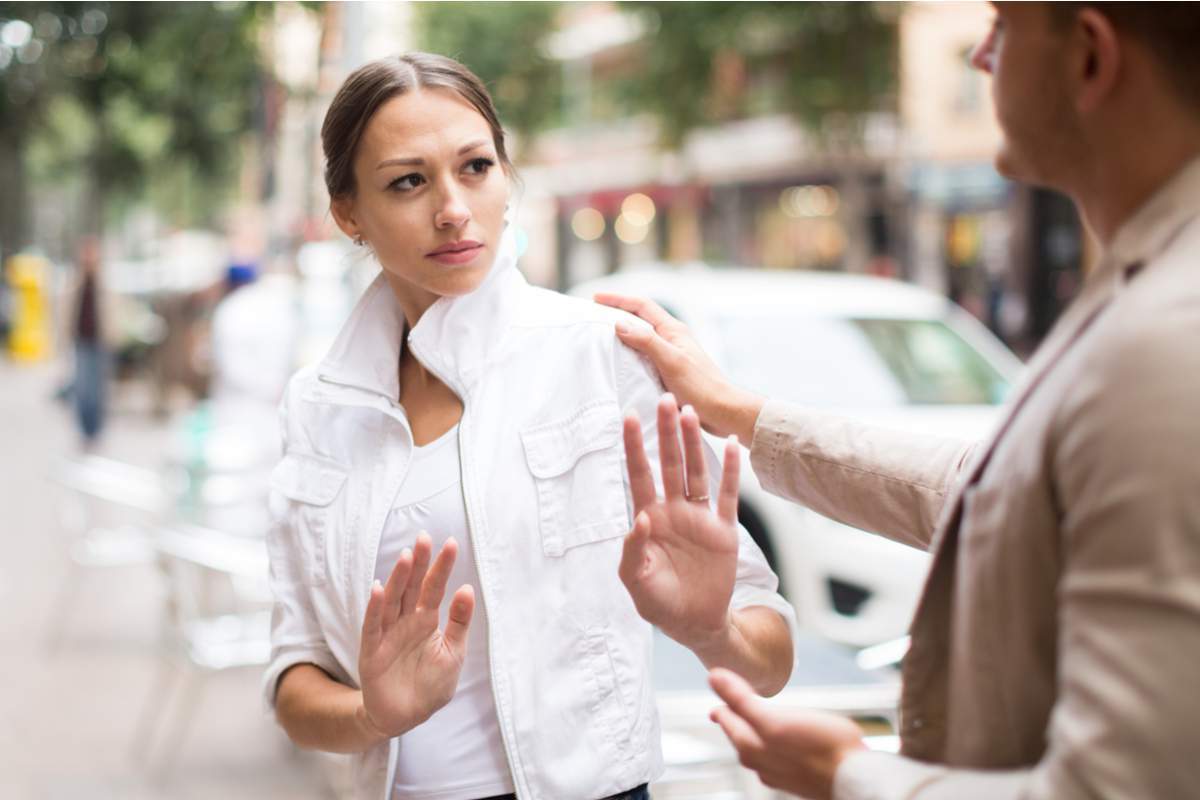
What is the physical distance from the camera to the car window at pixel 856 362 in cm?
689

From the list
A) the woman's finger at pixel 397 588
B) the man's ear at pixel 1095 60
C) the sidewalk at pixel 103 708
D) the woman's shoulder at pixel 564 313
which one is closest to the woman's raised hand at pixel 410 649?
the woman's finger at pixel 397 588

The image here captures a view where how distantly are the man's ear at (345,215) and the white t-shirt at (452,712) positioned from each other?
1.36ft

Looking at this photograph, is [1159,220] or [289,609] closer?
[1159,220]

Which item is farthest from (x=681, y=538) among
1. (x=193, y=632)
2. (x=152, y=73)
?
(x=152, y=73)

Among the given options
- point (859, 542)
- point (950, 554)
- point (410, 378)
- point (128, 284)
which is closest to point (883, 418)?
point (859, 542)

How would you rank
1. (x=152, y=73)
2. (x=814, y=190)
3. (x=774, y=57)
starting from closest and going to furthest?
1. (x=152, y=73)
2. (x=774, y=57)
3. (x=814, y=190)

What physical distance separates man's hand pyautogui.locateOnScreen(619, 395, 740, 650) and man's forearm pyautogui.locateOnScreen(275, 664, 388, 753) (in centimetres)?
41

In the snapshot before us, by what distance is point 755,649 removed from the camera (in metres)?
1.87

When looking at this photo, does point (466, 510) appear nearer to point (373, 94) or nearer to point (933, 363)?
point (373, 94)

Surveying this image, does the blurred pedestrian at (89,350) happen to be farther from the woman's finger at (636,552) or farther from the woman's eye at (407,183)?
the woman's finger at (636,552)

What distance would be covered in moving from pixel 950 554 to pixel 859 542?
4.95 metres

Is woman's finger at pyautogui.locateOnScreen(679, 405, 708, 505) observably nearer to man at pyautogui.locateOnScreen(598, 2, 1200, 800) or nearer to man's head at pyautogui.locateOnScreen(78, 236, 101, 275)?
man at pyautogui.locateOnScreen(598, 2, 1200, 800)

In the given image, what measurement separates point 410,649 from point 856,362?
5.56m

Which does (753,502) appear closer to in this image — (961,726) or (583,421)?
Result: (583,421)
